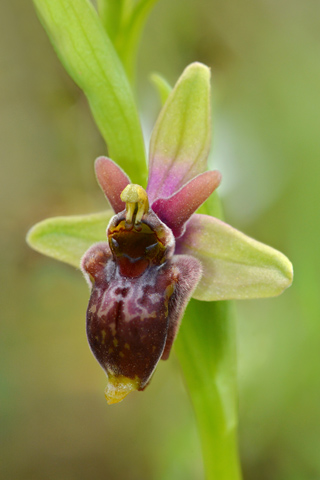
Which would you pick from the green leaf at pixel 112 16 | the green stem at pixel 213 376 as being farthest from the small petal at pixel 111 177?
the green leaf at pixel 112 16

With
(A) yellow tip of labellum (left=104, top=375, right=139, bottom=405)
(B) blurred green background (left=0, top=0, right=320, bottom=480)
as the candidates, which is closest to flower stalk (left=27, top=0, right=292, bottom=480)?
(A) yellow tip of labellum (left=104, top=375, right=139, bottom=405)

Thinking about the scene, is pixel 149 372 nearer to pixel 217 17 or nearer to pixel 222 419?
pixel 222 419

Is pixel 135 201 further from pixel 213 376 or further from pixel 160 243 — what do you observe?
pixel 213 376

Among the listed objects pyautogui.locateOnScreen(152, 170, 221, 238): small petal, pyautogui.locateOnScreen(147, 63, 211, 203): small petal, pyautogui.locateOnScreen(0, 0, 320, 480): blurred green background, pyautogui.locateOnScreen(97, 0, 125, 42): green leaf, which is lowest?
pyautogui.locateOnScreen(0, 0, 320, 480): blurred green background

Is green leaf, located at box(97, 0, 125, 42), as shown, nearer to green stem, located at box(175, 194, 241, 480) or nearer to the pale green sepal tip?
the pale green sepal tip

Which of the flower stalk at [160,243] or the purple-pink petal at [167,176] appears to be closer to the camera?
the flower stalk at [160,243]

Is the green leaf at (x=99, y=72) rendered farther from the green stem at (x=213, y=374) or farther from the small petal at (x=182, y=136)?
the green stem at (x=213, y=374)

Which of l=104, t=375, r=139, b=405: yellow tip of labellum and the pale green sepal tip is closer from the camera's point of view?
l=104, t=375, r=139, b=405: yellow tip of labellum
